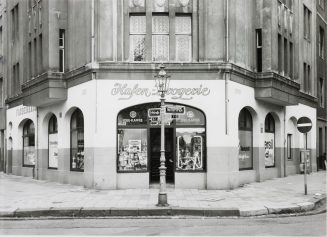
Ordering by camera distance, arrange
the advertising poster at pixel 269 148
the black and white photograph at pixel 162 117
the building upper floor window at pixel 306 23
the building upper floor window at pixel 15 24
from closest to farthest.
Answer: the black and white photograph at pixel 162 117
the advertising poster at pixel 269 148
the building upper floor window at pixel 15 24
the building upper floor window at pixel 306 23

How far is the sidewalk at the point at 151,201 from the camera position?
1516 cm

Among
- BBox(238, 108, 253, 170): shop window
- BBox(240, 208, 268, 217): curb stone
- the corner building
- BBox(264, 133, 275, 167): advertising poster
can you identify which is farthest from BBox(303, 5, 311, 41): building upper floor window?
BBox(240, 208, 268, 217): curb stone

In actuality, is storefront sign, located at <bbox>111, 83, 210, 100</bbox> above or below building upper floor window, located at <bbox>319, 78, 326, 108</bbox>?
below

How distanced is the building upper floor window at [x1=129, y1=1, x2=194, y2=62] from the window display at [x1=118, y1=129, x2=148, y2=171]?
10.3 feet

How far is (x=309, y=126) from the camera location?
64.1 ft

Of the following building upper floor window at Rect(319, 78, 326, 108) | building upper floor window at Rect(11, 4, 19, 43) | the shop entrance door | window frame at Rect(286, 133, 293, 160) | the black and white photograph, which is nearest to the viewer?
the black and white photograph

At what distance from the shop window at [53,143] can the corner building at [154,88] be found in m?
1.24

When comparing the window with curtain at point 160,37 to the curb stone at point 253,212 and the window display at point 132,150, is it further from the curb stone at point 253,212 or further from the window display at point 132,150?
the curb stone at point 253,212

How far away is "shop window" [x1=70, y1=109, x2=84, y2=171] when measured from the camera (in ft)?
76.5

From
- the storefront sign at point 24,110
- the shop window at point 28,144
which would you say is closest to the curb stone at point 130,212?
the storefront sign at point 24,110

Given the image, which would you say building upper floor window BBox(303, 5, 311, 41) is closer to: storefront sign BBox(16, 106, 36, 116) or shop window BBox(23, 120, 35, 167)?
storefront sign BBox(16, 106, 36, 116)

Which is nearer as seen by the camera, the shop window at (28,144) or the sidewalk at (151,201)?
the sidewalk at (151,201)

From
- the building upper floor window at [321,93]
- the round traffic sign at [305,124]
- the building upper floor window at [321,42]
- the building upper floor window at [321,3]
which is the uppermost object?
the building upper floor window at [321,3]

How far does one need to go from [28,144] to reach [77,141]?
8.55 metres
